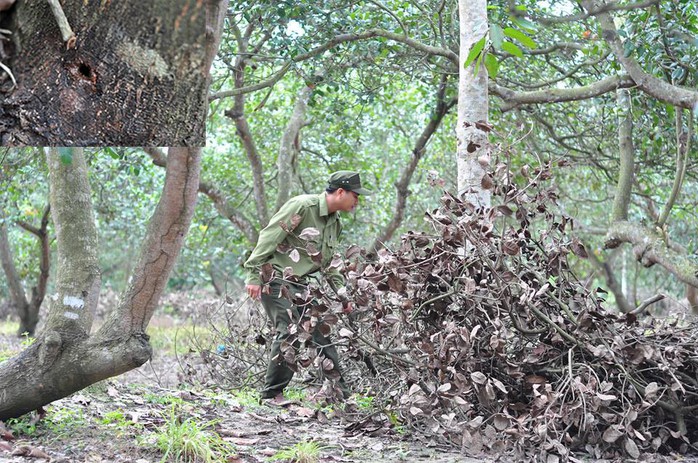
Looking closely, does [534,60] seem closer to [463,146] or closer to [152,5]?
Result: [463,146]

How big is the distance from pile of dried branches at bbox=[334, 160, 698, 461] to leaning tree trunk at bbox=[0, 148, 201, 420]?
1179 mm

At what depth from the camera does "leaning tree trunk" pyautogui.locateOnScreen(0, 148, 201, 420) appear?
391 centimetres

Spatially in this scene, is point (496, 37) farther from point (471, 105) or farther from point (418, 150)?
point (418, 150)

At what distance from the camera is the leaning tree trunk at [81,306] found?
154 inches

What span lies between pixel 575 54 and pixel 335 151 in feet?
14.2

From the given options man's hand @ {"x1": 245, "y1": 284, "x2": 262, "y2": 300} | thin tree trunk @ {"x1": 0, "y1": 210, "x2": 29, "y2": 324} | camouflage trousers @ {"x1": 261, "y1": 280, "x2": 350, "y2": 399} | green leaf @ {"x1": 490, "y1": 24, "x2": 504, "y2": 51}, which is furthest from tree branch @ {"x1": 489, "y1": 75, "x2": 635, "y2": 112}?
thin tree trunk @ {"x1": 0, "y1": 210, "x2": 29, "y2": 324}

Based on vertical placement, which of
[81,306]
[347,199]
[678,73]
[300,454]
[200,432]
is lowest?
[300,454]

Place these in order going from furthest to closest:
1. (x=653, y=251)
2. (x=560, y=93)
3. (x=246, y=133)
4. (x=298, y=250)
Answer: (x=246, y=133), (x=560, y=93), (x=653, y=251), (x=298, y=250)

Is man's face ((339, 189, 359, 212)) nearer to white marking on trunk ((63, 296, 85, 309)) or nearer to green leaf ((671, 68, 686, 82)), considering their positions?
white marking on trunk ((63, 296, 85, 309))

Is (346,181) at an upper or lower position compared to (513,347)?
upper

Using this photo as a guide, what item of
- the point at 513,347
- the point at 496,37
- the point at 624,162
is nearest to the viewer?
the point at 496,37

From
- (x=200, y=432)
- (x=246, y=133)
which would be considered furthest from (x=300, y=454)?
(x=246, y=133)

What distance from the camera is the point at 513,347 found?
4.90 meters

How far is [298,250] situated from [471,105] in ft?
5.44
